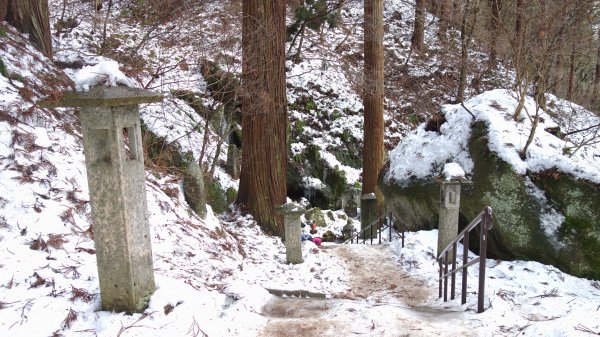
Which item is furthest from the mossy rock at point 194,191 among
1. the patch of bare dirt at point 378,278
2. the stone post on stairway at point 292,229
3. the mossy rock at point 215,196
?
the patch of bare dirt at point 378,278

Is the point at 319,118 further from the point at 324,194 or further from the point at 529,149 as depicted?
the point at 529,149

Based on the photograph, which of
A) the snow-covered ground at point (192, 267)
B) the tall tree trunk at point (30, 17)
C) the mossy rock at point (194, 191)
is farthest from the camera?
the tall tree trunk at point (30, 17)

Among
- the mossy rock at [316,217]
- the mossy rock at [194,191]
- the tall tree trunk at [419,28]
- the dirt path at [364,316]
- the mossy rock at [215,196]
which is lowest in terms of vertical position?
the mossy rock at [316,217]

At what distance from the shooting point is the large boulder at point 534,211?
16.9 ft

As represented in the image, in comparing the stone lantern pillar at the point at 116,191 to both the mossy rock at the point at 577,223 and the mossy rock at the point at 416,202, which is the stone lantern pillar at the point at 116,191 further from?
the mossy rock at the point at 577,223

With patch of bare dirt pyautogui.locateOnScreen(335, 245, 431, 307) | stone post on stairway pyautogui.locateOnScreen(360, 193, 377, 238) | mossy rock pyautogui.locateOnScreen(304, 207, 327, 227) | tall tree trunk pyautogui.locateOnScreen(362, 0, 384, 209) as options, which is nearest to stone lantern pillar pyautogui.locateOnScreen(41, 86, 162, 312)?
patch of bare dirt pyautogui.locateOnScreen(335, 245, 431, 307)

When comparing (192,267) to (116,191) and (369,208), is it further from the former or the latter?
(369,208)

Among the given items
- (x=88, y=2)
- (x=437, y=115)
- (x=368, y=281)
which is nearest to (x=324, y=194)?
(x=437, y=115)

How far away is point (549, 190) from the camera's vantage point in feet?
17.9

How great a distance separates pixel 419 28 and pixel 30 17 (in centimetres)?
1437

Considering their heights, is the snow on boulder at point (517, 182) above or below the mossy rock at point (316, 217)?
above

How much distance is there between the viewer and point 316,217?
37.5 ft

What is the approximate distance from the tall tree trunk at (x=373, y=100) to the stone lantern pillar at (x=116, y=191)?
795 centimetres

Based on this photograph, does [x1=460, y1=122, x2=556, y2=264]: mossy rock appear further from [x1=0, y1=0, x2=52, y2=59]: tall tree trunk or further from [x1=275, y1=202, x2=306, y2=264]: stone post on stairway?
[x1=0, y1=0, x2=52, y2=59]: tall tree trunk
